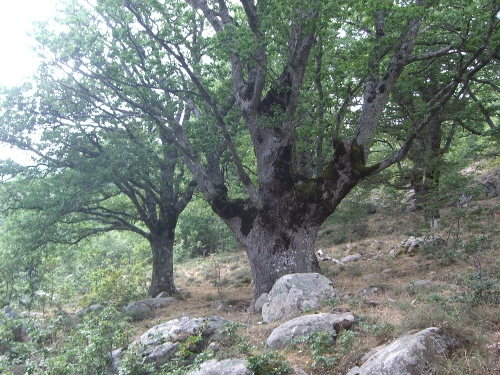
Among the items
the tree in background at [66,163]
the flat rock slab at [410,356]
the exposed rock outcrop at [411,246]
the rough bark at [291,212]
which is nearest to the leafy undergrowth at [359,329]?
the flat rock slab at [410,356]

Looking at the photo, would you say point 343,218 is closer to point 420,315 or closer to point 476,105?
point 476,105

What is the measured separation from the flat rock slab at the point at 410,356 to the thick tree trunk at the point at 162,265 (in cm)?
1030

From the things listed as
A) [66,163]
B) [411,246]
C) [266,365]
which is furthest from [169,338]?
[411,246]

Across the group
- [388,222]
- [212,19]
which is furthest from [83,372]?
[388,222]

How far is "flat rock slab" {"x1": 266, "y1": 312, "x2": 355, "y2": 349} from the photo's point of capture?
5.24 m

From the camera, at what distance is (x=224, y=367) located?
464cm

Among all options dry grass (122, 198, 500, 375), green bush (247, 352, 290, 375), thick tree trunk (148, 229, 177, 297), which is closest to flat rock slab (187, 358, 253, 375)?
green bush (247, 352, 290, 375)

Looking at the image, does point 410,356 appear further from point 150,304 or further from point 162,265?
point 162,265

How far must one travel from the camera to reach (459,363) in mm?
3523

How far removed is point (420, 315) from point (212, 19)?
8277mm

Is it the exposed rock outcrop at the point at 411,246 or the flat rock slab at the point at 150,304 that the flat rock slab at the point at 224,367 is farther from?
the exposed rock outcrop at the point at 411,246

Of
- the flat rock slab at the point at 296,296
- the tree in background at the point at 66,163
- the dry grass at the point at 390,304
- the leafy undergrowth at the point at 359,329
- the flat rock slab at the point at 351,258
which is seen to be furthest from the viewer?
the flat rock slab at the point at 351,258

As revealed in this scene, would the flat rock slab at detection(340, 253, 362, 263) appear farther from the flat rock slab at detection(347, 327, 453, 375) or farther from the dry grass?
the flat rock slab at detection(347, 327, 453, 375)

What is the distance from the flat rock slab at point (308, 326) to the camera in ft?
17.2
